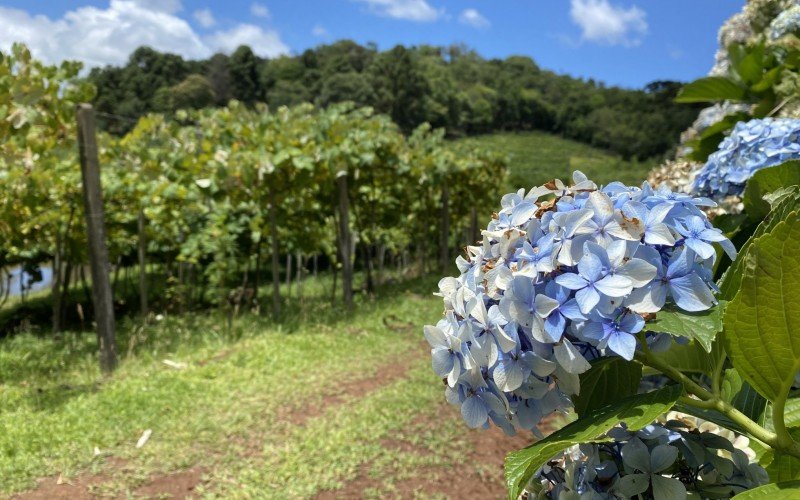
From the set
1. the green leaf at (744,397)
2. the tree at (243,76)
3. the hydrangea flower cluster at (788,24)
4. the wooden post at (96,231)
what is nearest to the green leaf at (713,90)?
the hydrangea flower cluster at (788,24)

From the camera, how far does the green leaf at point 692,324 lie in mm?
623

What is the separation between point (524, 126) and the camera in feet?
228

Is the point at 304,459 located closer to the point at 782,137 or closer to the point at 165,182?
the point at 782,137

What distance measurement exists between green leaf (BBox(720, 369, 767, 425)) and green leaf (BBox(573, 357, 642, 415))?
0.22m

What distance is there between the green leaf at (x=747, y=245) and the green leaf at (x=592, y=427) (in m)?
0.17

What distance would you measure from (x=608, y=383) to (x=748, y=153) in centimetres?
102

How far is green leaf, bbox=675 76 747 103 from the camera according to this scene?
7.12ft

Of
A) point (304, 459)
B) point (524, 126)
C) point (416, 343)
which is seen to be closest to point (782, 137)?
point (304, 459)

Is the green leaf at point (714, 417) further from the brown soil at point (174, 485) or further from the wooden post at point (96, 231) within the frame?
the wooden post at point (96, 231)

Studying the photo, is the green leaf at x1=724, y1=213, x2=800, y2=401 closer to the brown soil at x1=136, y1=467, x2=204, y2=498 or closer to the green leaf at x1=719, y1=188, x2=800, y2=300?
the green leaf at x1=719, y1=188, x2=800, y2=300

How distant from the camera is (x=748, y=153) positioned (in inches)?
58.1

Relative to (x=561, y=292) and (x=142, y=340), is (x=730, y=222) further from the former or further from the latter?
(x=142, y=340)

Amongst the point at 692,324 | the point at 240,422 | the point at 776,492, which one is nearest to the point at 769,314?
the point at 692,324

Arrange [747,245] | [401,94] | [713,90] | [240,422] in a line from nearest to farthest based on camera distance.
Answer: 1. [747,245]
2. [713,90]
3. [240,422]
4. [401,94]
